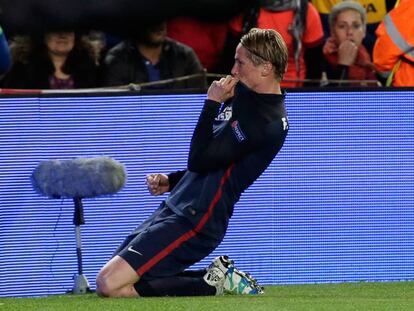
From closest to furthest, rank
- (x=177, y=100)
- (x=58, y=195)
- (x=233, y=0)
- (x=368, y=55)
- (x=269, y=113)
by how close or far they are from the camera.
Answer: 1. (x=269, y=113)
2. (x=58, y=195)
3. (x=177, y=100)
4. (x=233, y=0)
5. (x=368, y=55)

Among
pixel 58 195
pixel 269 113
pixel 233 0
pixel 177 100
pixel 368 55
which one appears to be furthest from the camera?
pixel 368 55

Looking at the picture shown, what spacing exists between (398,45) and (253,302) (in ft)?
13.6

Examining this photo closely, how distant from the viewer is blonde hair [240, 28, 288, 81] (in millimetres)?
8641

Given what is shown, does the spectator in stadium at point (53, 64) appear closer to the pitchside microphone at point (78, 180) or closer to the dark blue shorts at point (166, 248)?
the pitchside microphone at point (78, 180)

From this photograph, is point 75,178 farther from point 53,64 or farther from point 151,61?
point 151,61

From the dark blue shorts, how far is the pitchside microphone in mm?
859

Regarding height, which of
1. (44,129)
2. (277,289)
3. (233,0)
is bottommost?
(277,289)

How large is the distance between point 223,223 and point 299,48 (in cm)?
355

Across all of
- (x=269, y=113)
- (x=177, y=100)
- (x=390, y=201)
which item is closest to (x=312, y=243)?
(x=390, y=201)

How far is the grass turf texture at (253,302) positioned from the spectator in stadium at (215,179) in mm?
281

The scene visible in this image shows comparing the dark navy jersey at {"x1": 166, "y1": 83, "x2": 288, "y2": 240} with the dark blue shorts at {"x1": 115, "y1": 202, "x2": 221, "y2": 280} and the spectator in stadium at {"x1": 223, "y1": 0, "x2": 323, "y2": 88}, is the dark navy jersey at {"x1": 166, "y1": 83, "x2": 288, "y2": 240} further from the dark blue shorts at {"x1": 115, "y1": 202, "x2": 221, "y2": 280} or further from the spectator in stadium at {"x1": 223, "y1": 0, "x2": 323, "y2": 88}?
the spectator in stadium at {"x1": 223, "y1": 0, "x2": 323, "y2": 88}

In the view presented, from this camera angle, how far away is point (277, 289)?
993 cm

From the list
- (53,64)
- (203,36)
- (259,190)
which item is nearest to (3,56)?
(259,190)

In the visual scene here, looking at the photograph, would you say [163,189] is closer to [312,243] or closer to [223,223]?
[223,223]
